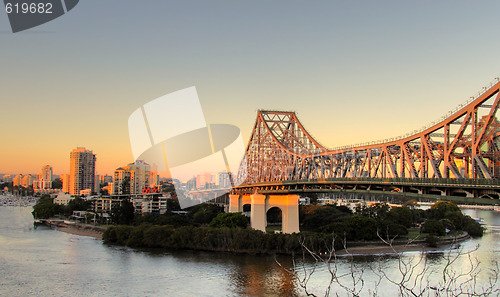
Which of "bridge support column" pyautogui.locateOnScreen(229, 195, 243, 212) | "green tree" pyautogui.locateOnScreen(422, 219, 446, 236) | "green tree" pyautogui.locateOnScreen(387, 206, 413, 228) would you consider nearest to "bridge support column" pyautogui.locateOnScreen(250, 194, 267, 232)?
"bridge support column" pyautogui.locateOnScreen(229, 195, 243, 212)

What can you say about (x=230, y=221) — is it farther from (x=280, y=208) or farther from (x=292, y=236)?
(x=292, y=236)

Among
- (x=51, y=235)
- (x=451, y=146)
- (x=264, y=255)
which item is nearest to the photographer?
(x=451, y=146)

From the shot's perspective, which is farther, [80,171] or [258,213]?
[80,171]

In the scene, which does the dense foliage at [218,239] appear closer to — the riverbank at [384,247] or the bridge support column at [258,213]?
the riverbank at [384,247]

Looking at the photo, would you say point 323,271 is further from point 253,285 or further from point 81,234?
point 81,234

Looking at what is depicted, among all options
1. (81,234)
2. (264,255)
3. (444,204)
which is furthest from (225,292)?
(444,204)

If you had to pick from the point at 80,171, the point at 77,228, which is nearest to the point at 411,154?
the point at 77,228
